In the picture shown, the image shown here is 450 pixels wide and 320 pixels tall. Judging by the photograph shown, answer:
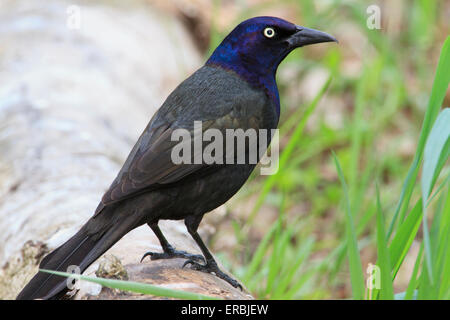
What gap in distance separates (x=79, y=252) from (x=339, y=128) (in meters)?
3.10

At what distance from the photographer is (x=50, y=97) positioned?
3.57 m

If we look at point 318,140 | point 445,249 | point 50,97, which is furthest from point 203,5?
point 445,249

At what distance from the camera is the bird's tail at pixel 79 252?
6.89ft

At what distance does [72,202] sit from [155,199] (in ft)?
1.75

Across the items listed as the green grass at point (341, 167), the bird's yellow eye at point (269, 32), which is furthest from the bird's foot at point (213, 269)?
the bird's yellow eye at point (269, 32)

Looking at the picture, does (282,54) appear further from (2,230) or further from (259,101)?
(2,230)

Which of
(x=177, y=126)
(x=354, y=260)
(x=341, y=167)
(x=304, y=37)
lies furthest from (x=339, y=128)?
(x=354, y=260)

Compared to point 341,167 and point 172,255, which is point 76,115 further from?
point 341,167

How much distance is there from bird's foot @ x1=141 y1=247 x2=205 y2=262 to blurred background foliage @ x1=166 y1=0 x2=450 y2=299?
2.13 ft

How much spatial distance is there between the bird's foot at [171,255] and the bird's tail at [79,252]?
17cm

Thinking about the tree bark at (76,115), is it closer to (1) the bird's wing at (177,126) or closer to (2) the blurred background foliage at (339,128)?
(1) the bird's wing at (177,126)

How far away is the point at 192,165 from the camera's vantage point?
2430 millimetres

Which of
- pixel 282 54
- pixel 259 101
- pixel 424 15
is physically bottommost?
pixel 259 101

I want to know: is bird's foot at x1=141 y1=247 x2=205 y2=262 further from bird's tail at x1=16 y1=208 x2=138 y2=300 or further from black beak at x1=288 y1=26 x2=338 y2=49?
black beak at x1=288 y1=26 x2=338 y2=49
